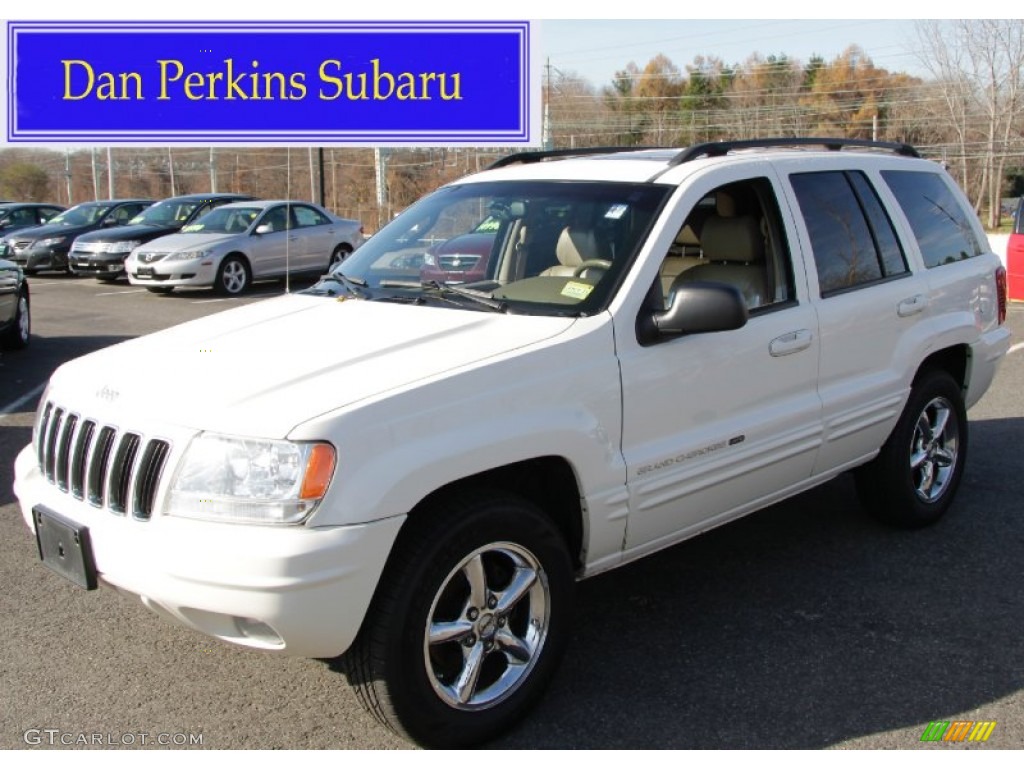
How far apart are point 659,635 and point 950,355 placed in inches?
99.0

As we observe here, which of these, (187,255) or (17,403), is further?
(187,255)

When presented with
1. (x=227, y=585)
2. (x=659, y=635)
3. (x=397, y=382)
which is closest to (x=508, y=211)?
(x=397, y=382)

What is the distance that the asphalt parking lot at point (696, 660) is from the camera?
11.4 feet

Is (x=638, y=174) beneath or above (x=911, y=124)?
beneath

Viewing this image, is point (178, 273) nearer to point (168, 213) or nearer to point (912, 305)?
point (168, 213)

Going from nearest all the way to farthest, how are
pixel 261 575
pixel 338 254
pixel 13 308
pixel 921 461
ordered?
pixel 261 575, pixel 921 461, pixel 13 308, pixel 338 254

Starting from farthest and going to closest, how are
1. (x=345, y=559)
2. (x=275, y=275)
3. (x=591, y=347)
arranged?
(x=275, y=275), (x=591, y=347), (x=345, y=559)

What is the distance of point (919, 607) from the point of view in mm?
4398

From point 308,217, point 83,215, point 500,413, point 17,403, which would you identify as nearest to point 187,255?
point 308,217

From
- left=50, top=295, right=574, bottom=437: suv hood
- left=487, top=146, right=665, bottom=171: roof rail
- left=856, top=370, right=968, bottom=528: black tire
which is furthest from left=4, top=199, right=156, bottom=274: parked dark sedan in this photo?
left=856, top=370, right=968, bottom=528: black tire

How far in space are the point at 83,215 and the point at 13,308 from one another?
12.7 m

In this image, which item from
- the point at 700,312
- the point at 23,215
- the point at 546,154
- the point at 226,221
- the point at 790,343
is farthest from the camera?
the point at 23,215

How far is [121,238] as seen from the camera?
1870 cm

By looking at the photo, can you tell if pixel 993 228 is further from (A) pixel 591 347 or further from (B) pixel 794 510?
(A) pixel 591 347
